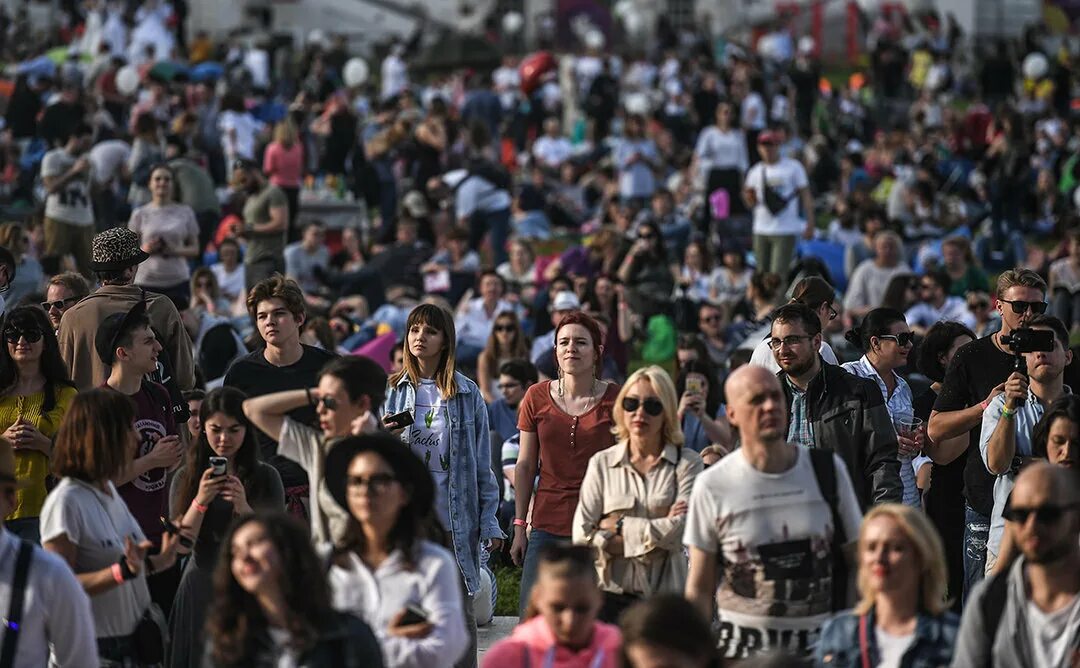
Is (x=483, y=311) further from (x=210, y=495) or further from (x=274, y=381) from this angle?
(x=210, y=495)

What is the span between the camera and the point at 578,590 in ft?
19.5

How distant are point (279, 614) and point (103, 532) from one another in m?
1.34

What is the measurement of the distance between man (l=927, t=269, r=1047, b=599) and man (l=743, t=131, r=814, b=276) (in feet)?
32.0

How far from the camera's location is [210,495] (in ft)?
24.2

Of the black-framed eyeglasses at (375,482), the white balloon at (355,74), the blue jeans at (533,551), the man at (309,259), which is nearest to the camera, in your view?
the black-framed eyeglasses at (375,482)

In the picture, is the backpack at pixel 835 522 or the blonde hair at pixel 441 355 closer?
the backpack at pixel 835 522

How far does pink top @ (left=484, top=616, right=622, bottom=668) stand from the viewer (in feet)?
19.5

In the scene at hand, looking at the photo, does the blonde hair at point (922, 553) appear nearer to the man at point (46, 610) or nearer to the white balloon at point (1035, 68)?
the man at point (46, 610)

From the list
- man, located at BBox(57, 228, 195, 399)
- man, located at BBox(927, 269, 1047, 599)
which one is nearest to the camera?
man, located at BBox(927, 269, 1047, 599)

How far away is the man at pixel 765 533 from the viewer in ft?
21.1

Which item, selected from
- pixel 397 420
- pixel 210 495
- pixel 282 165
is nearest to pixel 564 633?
pixel 210 495

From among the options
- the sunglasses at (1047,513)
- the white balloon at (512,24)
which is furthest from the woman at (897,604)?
the white balloon at (512,24)

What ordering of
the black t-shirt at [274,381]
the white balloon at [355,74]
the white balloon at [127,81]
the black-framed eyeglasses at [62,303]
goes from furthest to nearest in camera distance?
the white balloon at [355,74], the white balloon at [127,81], the black-framed eyeglasses at [62,303], the black t-shirt at [274,381]

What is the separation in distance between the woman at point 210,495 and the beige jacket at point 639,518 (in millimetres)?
1167
